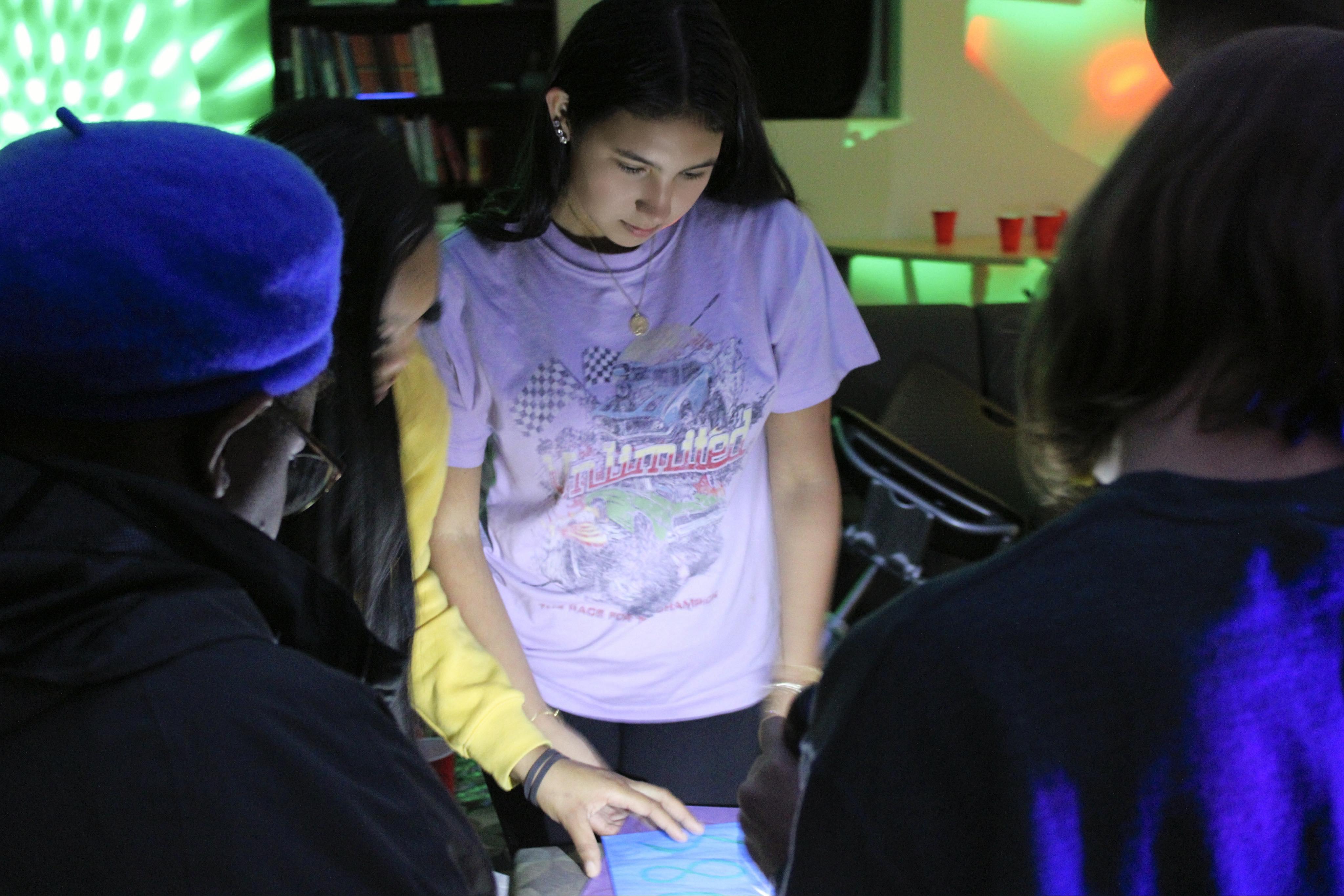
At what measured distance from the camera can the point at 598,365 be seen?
140 centimetres

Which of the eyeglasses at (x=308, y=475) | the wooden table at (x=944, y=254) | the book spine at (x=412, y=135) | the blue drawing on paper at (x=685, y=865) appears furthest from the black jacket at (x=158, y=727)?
the book spine at (x=412, y=135)

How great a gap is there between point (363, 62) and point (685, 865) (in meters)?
4.36

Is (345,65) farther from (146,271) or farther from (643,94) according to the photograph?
(146,271)

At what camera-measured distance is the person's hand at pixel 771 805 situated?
74 cm

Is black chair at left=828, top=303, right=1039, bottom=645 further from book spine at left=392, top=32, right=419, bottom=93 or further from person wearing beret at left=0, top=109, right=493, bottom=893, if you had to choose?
book spine at left=392, top=32, right=419, bottom=93

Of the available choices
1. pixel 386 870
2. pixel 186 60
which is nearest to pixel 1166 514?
pixel 386 870

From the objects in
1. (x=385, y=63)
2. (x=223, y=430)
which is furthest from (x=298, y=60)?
(x=223, y=430)

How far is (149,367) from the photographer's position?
23.0 inches

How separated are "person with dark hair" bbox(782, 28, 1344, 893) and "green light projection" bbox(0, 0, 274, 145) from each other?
7.71 feet

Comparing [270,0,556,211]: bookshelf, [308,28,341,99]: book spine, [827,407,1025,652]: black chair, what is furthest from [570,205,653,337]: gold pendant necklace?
[308,28,341,99]: book spine

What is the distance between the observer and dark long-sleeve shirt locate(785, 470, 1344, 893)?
546 millimetres

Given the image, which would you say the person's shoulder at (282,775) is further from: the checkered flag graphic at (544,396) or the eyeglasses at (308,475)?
the checkered flag graphic at (544,396)

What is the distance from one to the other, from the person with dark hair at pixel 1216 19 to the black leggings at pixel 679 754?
962 mm

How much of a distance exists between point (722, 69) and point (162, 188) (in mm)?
905
